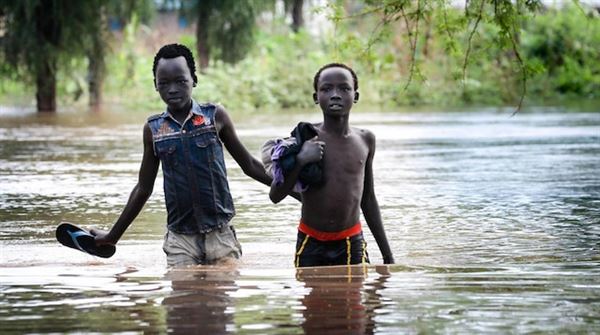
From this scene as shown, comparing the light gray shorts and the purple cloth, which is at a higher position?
the purple cloth

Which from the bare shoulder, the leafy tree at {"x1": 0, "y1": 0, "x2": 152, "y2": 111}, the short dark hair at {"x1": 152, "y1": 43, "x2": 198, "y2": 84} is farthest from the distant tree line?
the bare shoulder

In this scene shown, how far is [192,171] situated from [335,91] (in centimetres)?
79

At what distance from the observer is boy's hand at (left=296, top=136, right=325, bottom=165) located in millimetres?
6078

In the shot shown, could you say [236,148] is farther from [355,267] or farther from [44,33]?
[44,33]

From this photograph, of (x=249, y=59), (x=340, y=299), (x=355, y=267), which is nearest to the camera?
(x=340, y=299)

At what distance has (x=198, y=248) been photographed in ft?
21.2

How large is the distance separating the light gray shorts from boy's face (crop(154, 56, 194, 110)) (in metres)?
0.63

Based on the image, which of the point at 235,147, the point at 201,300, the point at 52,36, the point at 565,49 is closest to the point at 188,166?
the point at 235,147

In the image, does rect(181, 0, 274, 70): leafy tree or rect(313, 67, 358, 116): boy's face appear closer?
rect(313, 67, 358, 116): boy's face

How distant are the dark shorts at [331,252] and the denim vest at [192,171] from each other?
1.39ft

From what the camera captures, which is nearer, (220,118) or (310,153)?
(310,153)

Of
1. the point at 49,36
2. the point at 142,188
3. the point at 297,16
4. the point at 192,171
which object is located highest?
the point at 297,16

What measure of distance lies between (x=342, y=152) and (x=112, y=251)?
1323 millimetres

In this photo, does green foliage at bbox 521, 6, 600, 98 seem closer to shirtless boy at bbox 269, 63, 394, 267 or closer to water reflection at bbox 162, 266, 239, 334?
shirtless boy at bbox 269, 63, 394, 267
